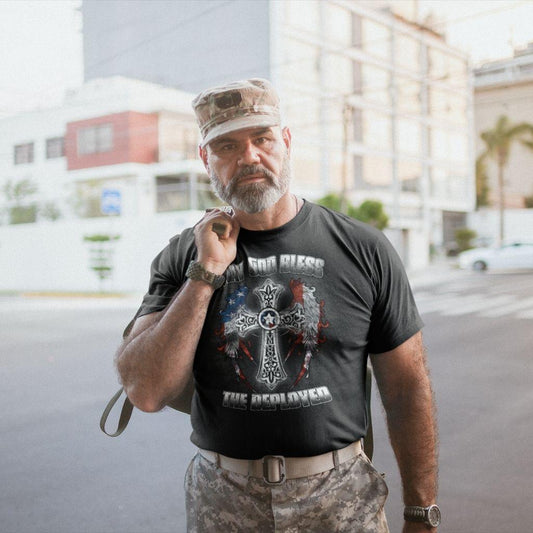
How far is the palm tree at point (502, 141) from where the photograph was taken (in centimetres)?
341

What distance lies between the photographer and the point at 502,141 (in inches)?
147

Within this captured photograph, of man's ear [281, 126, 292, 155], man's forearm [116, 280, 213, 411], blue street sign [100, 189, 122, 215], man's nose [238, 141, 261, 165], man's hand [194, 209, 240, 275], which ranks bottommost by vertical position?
man's forearm [116, 280, 213, 411]

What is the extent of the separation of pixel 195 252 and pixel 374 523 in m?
0.68

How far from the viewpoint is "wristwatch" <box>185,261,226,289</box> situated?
120cm

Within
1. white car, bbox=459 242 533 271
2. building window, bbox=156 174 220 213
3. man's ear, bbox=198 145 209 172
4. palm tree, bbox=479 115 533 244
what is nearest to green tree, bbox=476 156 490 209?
palm tree, bbox=479 115 533 244

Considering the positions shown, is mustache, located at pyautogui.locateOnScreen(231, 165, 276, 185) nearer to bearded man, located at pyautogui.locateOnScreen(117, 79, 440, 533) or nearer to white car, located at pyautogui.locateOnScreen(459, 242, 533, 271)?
bearded man, located at pyautogui.locateOnScreen(117, 79, 440, 533)

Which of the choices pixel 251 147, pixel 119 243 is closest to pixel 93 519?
pixel 251 147

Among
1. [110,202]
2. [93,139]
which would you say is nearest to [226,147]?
[110,202]

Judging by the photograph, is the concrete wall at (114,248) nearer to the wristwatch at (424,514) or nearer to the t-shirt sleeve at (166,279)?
the t-shirt sleeve at (166,279)

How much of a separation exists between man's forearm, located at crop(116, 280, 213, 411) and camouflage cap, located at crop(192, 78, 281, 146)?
0.34 metres

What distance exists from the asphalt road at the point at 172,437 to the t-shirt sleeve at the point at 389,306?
5.84ft

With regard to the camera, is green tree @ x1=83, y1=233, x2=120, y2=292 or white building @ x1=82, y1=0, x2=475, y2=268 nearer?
white building @ x1=82, y1=0, x2=475, y2=268

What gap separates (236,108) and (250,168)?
0.13 meters

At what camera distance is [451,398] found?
4496 millimetres
